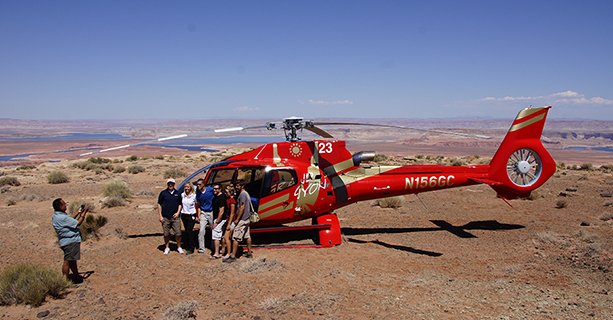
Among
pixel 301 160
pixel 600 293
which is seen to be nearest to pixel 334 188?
pixel 301 160

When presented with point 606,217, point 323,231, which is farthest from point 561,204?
point 323,231

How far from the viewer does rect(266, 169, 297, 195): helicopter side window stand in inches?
399

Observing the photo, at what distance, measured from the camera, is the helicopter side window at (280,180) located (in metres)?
10.1

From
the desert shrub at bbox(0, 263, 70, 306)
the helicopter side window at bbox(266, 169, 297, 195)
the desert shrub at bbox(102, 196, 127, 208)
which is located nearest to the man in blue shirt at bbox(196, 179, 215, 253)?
the helicopter side window at bbox(266, 169, 297, 195)

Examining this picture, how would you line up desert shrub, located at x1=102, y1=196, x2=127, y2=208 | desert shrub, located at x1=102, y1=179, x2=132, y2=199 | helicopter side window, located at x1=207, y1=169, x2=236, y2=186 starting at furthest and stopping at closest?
desert shrub, located at x1=102, y1=179, x2=132, y2=199 → desert shrub, located at x1=102, y1=196, x2=127, y2=208 → helicopter side window, located at x1=207, y1=169, x2=236, y2=186

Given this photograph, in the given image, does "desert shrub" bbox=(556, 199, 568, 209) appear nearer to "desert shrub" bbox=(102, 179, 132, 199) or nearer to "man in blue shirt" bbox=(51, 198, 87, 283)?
"man in blue shirt" bbox=(51, 198, 87, 283)

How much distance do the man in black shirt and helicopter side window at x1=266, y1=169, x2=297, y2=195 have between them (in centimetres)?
126

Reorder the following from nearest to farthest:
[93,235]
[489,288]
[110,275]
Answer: [489,288]
[110,275]
[93,235]

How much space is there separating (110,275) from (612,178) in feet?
87.8

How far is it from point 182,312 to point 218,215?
11.1ft

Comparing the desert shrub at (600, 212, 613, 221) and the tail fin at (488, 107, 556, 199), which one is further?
the desert shrub at (600, 212, 613, 221)

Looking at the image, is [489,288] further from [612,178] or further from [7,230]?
[612,178]

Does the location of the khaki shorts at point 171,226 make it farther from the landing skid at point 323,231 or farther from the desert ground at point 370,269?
the landing skid at point 323,231

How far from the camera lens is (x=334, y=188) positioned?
10742mm
